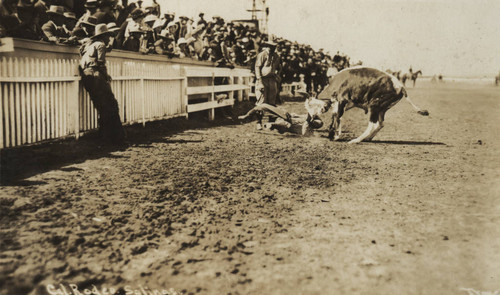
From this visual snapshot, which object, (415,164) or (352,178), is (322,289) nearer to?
(352,178)

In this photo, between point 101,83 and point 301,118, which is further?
point 301,118

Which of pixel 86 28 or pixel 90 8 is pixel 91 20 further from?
pixel 90 8

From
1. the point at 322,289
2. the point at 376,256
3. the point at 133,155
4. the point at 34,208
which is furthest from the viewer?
the point at 133,155

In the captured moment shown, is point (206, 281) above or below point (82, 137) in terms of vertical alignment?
below

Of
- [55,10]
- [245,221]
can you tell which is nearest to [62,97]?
[55,10]

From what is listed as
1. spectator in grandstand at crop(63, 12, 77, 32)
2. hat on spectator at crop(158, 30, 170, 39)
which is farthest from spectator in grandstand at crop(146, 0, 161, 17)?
spectator in grandstand at crop(63, 12, 77, 32)

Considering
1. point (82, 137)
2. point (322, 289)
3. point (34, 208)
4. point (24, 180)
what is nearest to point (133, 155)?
point (82, 137)
